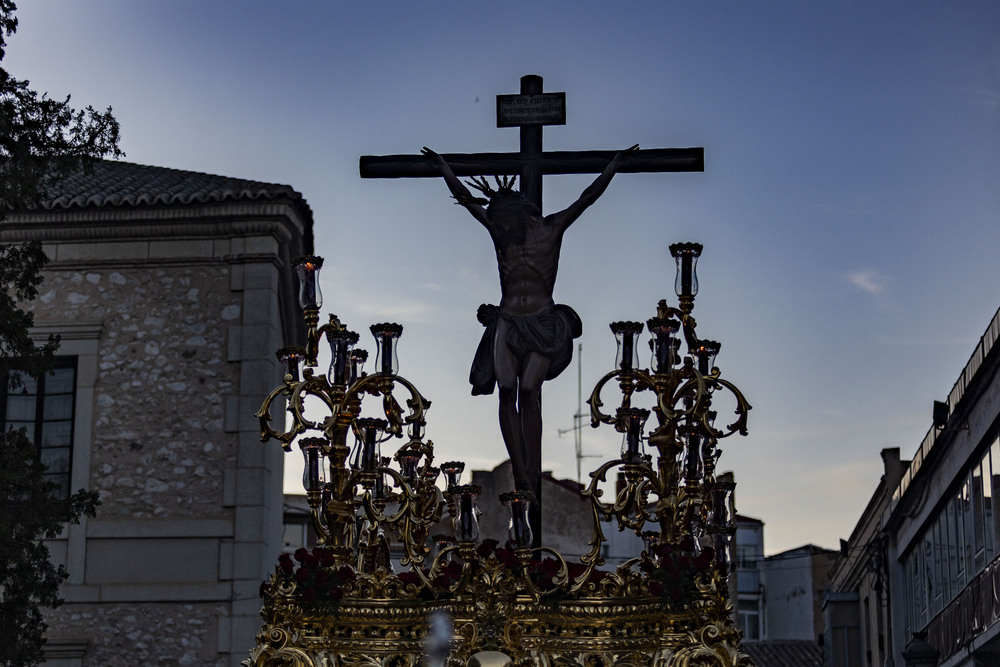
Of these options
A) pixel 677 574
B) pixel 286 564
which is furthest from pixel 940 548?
pixel 286 564

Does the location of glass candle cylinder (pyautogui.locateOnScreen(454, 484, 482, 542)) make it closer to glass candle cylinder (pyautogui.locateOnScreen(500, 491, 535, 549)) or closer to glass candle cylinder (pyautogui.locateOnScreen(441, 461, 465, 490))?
glass candle cylinder (pyautogui.locateOnScreen(500, 491, 535, 549))

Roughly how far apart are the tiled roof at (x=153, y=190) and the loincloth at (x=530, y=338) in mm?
7684

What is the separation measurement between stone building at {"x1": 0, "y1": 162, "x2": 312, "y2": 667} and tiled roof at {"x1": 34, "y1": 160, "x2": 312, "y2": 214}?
30 millimetres

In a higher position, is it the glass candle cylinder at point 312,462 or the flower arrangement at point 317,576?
the glass candle cylinder at point 312,462

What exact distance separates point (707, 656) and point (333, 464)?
96.8 inches

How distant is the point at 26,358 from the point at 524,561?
298 inches

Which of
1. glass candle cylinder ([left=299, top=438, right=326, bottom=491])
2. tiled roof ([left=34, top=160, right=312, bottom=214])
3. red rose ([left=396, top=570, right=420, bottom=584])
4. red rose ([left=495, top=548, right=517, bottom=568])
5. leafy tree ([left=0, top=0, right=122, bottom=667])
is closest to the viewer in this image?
red rose ([left=495, top=548, right=517, bottom=568])

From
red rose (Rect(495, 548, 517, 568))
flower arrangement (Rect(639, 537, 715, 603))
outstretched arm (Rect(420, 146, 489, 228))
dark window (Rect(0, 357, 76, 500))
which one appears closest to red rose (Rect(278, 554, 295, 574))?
red rose (Rect(495, 548, 517, 568))

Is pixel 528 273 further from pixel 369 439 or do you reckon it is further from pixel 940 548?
pixel 940 548

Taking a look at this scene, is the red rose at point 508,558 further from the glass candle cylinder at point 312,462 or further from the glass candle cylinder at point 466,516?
the glass candle cylinder at point 312,462

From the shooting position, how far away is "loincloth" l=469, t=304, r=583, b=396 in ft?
32.5

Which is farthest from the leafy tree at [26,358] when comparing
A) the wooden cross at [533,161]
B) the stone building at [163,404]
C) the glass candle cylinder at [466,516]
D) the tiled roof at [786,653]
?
the tiled roof at [786,653]

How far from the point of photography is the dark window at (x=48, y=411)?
675 inches

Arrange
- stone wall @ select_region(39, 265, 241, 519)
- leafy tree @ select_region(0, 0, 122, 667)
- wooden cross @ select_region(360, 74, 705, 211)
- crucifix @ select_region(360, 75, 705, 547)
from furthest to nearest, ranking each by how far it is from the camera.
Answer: stone wall @ select_region(39, 265, 241, 519) → leafy tree @ select_region(0, 0, 122, 667) → wooden cross @ select_region(360, 74, 705, 211) → crucifix @ select_region(360, 75, 705, 547)
